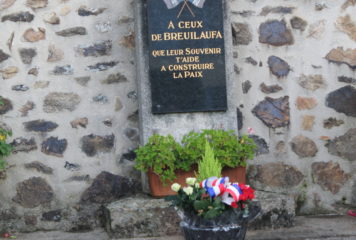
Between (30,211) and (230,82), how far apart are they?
2020mm

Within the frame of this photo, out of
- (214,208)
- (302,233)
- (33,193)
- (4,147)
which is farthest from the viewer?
(33,193)

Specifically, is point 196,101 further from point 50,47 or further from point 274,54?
point 50,47

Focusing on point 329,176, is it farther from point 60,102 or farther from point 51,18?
point 51,18

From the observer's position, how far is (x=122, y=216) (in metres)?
4.73

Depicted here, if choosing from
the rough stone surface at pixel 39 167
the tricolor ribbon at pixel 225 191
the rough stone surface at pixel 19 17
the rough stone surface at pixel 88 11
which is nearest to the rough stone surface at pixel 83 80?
the rough stone surface at pixel 88 11

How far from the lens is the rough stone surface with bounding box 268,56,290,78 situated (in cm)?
560

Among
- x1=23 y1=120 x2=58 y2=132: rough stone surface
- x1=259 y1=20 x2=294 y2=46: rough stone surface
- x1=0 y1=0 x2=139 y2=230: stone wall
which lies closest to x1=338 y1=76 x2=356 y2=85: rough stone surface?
x1=259 y1=20 x2=294 y2=46: rough stone surface

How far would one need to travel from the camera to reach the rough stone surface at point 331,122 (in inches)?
221

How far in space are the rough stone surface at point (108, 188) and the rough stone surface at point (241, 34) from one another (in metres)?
1.55

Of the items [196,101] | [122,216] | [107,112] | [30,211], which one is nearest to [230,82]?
[196,101]

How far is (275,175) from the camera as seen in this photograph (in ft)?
18.2

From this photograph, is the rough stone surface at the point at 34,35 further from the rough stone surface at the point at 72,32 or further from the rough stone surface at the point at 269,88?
the rough stone surface at the point at 269,88

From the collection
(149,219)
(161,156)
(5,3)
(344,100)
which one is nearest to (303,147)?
(344,100)

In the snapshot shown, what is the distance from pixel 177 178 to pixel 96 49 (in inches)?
54.9
